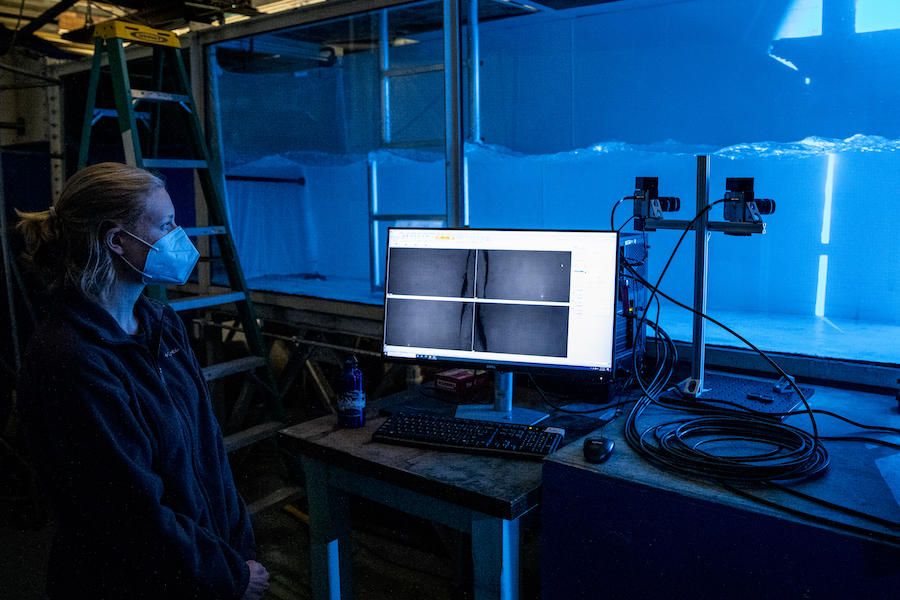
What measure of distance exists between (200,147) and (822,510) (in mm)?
2566

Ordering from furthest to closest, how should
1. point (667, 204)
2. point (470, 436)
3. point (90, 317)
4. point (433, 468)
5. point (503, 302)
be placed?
point (667, 204), point (503, 302), point (470, 436), point (433, 468), point (90, 317)

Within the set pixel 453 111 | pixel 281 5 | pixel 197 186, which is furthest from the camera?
pixel 281 5

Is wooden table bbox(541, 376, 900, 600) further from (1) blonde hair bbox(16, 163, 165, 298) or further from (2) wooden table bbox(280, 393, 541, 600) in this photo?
(1) blonde hair bbox(16, 163, 165, 298)

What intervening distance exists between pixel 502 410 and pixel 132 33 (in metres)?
2.00

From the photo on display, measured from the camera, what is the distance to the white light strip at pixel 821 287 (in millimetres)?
2303

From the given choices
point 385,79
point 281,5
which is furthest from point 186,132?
point 281,5

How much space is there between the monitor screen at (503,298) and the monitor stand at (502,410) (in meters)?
0.07

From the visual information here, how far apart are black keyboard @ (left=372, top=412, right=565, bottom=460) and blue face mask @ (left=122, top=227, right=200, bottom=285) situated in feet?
1.87

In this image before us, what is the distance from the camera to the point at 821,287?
2.31 meters

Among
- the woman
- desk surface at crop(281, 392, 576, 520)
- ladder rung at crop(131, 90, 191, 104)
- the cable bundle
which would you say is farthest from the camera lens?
ladder rung at crop(131, 90, 191, 104)

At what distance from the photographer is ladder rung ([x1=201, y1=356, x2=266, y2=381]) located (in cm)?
273

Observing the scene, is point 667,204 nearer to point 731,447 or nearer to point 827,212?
point 731,447

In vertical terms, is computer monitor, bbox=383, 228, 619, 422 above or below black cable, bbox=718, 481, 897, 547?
above

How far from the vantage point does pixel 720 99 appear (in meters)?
2.14
